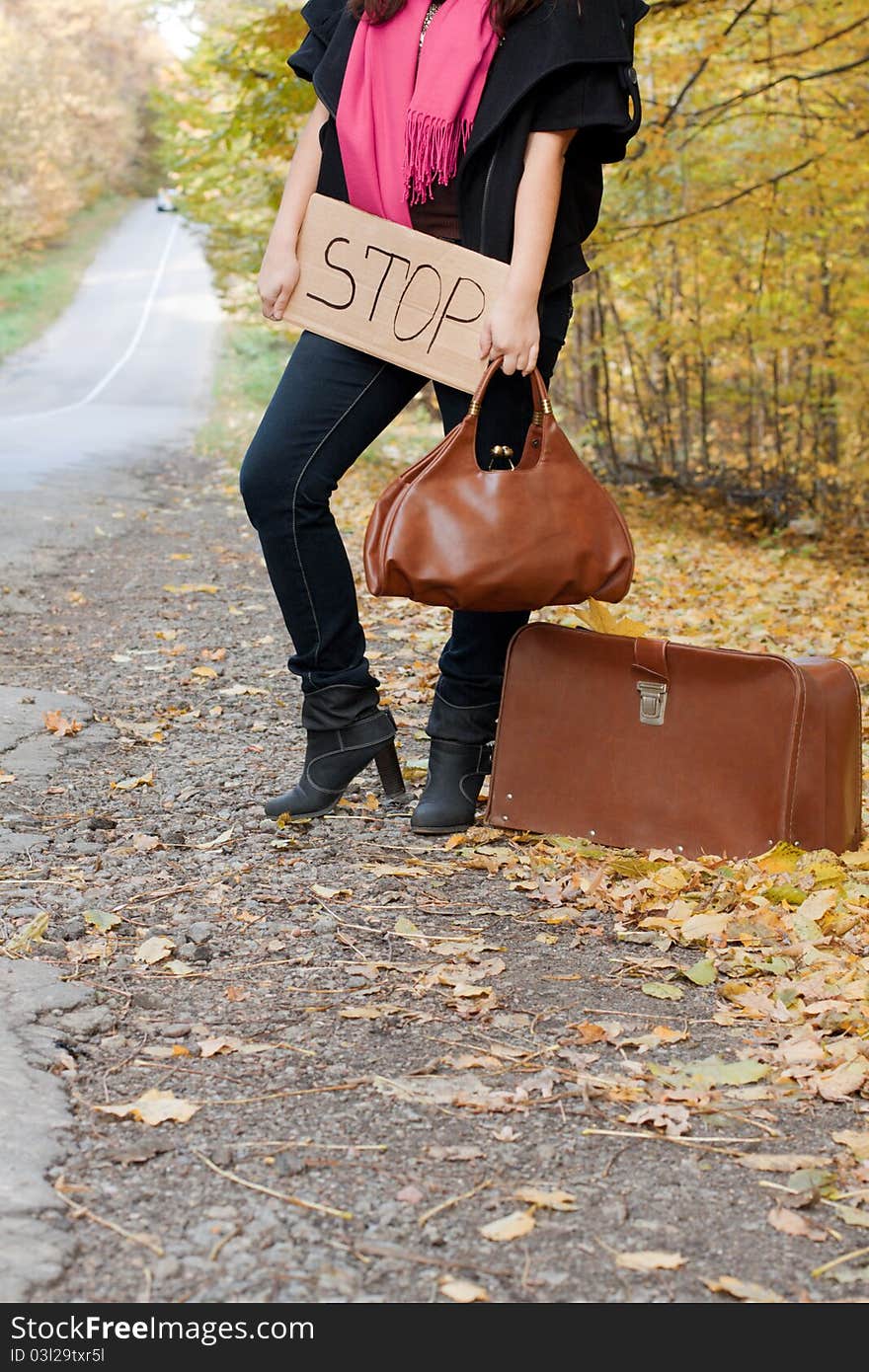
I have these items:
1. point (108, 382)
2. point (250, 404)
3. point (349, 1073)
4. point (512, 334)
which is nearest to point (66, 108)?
point (108, 382)

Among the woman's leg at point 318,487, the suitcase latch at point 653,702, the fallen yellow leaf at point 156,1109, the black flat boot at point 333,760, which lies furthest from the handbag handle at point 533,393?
the fallen yellow leaf at point 156,1109

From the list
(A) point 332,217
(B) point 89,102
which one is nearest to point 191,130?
(A) point 332,217

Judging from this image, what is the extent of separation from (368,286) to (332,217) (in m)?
0.18

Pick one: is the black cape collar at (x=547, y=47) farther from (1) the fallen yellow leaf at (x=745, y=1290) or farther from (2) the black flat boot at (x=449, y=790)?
(1) the fallen yellow leaf at (x=745, y=1290)

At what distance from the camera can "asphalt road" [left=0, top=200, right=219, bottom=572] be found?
1045 centimetres

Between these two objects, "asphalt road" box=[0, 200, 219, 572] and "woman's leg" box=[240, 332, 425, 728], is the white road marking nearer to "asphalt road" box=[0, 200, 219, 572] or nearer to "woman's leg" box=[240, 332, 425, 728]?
"asphalt road" box=[0, 200, 219, 572]

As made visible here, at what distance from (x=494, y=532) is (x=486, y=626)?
383mm

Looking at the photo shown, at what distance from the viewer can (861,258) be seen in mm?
11570

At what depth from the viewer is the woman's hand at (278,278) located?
2918 mm

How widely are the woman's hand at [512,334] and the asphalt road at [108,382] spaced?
15.8ft

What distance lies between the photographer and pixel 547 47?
2.62 meters

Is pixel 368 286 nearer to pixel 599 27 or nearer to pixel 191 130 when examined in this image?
pixel 599 27

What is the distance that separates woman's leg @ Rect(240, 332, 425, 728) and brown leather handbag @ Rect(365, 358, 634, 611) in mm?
146

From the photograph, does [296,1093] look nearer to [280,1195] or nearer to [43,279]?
[280,1195]
